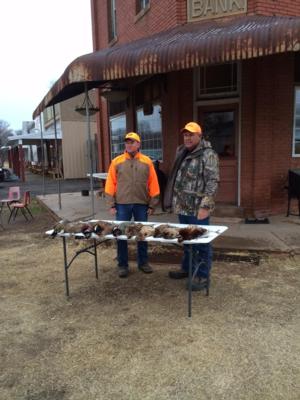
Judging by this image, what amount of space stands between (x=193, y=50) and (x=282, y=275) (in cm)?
338

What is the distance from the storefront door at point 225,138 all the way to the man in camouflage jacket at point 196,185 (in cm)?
356

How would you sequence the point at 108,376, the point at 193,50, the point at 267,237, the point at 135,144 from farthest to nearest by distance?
the point at 267,237 → the point at 193,50 → the point at 135,144 → the point at 108,376

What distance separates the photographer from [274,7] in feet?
24.6

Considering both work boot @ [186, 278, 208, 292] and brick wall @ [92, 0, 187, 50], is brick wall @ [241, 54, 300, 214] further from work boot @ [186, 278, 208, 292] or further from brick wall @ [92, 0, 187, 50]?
work boot @ [186, 278, 208, 292]

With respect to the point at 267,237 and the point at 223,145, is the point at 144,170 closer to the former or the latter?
the point at 267,237

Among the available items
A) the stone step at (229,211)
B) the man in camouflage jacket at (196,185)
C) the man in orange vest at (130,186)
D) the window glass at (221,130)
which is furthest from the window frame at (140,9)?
the man in camouflage jacket at (196,185)

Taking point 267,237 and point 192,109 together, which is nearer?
point 267,237

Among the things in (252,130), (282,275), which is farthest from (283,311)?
(252,130)

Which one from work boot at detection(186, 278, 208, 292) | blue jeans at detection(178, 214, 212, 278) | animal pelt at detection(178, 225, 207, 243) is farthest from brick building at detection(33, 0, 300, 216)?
work boot at detection(186, 278, 208, 292)

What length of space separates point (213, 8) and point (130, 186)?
14.8 feet

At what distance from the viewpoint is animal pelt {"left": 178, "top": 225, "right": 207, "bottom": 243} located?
388cm

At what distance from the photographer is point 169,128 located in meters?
8.56

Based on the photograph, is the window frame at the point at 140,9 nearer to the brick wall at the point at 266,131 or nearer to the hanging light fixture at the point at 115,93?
the hanging light fixture at the point at 115,93

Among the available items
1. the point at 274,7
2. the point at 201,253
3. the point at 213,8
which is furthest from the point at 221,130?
the point at 201,253
